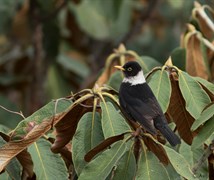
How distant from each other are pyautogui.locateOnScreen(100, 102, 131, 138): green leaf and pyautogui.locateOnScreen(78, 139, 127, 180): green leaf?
0.12 meters

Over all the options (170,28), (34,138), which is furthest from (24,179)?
(170,28)

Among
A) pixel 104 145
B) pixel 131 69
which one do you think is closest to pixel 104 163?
pixel 104 145

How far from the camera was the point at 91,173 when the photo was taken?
9.41ft

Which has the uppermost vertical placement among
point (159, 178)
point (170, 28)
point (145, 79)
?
point (145, 79)

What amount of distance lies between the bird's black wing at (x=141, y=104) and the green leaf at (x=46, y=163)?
0.37m

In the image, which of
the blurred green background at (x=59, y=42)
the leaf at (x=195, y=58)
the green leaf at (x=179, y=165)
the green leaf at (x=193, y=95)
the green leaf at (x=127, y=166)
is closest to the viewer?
the green leaf at (x=179, y=165)

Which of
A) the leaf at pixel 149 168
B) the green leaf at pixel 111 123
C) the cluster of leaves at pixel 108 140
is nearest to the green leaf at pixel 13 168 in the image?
the cluster of leaves at pixel 108 140

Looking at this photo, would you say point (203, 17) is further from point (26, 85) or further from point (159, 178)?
point (26, 85)

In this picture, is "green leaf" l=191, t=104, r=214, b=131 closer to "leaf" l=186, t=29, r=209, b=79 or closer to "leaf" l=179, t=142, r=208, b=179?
"leaf" l=179, t=142, r=208, b=179

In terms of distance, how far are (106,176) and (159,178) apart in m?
0.20

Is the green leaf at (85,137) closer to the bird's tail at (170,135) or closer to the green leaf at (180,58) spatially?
the bird's tail at (170,135)

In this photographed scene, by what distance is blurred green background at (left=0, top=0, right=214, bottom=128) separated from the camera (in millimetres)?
6051

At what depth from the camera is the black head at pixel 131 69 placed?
3.76 meters

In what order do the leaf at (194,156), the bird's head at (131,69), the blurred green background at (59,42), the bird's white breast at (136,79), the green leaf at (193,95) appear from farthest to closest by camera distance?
1. the blurred green background at (59,42)
2. the bird's head at (131,69)
3. the bird's white breast at (136,79)
4. the leaf at (194,156)
5. the green leaf at (193,95)
